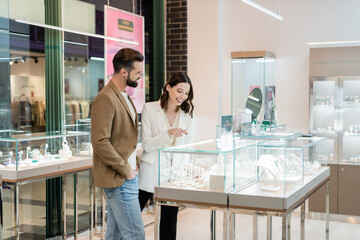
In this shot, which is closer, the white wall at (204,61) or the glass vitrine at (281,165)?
the glass vitrine at (281,165)

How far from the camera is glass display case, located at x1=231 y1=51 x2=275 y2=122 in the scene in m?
6.91

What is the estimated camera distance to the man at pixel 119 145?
9.83 ft

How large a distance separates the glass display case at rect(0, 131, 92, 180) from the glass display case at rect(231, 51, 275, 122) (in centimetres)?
279

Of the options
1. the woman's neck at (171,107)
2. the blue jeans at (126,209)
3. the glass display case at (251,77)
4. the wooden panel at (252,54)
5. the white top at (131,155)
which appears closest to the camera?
the blue jeans at (126,209)

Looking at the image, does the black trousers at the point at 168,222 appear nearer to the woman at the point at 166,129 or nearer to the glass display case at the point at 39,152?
the woman at the point at 166,129

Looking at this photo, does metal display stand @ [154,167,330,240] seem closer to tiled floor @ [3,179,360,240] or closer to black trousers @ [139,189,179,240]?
black trousers @ [139,189,179,240]

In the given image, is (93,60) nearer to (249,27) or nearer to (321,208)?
(249,27)

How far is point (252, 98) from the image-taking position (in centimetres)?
477

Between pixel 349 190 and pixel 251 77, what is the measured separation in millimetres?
2063

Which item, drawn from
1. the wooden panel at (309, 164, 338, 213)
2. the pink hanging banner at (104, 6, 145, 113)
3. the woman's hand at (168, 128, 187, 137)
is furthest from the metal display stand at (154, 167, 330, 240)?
the wooden panel at (309, 164, 338, 213)

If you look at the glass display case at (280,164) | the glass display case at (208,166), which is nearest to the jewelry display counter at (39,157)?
the glass display case at (208,166)

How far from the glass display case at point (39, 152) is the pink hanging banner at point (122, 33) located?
59.3 inches

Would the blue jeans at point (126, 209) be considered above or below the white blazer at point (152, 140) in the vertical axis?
below

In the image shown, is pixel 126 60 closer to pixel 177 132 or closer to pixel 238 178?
pixel 177 132
